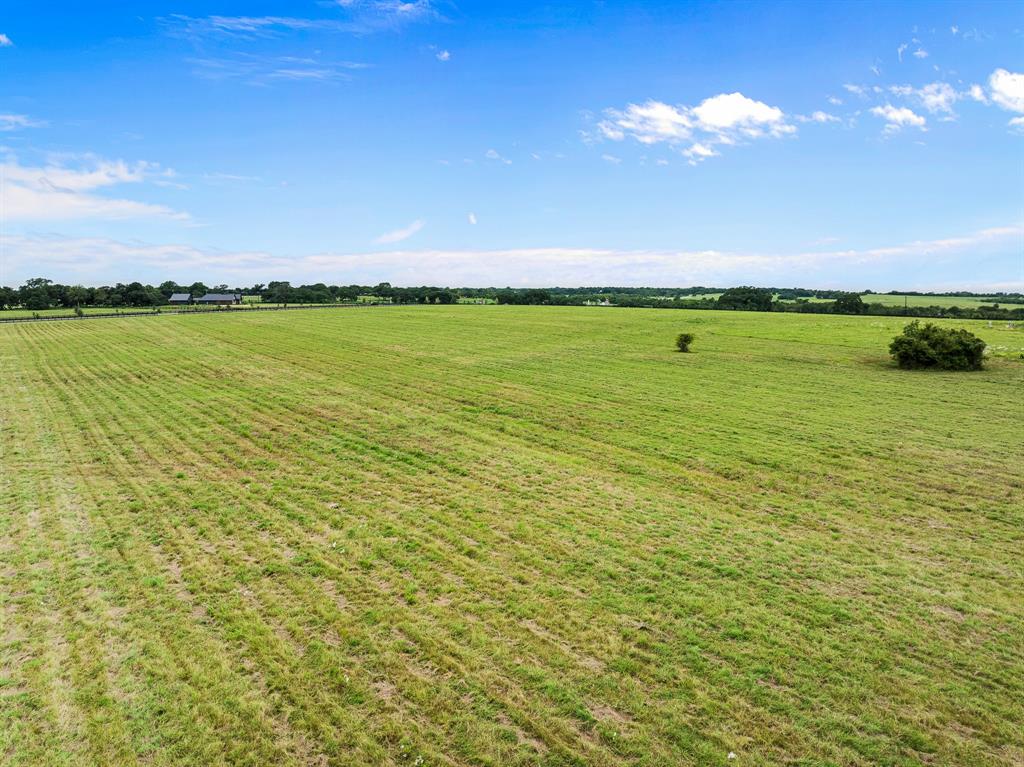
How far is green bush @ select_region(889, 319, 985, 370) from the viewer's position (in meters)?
31.5

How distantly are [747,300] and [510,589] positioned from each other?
121m

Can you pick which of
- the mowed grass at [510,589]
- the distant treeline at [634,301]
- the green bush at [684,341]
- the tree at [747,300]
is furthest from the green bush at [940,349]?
the tree at [747,300]

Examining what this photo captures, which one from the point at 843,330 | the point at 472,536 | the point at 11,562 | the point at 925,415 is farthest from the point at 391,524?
the point at 843,330

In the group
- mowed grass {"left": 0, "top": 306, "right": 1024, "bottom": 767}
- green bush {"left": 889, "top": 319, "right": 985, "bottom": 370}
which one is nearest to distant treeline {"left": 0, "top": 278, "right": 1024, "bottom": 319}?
green bush {"left": 889, "top": 319, "right": 985, "bottom": 370}

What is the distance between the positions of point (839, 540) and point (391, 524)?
8.82 meters

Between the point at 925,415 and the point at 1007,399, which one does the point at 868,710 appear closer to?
the point at 925,415

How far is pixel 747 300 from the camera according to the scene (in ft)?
379

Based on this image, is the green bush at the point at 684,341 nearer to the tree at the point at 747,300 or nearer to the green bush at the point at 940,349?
the green bush at the point at 940,349

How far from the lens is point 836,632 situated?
23.8 feet

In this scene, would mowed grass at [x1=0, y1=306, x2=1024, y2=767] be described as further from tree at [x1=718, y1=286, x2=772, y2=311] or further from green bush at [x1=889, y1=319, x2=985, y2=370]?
tree at [x1=718, y1=286, x2=772, y2=311]

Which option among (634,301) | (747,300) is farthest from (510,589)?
(634,301)

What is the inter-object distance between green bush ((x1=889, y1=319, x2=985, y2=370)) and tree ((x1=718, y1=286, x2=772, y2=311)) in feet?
272

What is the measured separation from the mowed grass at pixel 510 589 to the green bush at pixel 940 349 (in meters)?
14.2

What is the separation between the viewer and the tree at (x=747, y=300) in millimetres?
112000
